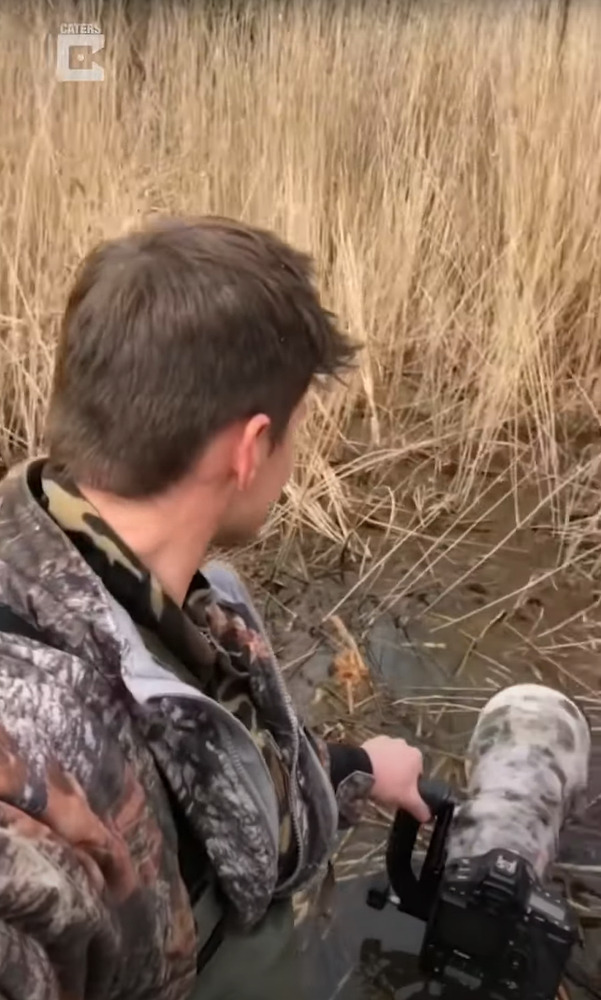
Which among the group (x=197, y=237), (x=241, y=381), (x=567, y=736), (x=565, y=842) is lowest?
(x=565, y=842)

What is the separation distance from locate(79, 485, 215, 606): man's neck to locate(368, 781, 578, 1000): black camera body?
49 cm

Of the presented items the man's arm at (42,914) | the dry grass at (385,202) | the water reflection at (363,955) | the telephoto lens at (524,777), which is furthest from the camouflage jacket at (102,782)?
the dry grass at (385,202)

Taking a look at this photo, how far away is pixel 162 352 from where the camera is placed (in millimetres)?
1078

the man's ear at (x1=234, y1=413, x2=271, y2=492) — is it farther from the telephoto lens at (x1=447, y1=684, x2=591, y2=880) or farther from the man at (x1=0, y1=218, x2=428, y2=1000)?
the telephoto lens at (x1=447, y1=684, x2=591, y2=880)

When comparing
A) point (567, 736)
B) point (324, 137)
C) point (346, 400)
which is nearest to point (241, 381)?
point (567, 736)

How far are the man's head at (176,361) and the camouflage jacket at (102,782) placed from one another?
7 centimetres

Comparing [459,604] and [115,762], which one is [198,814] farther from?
[459,604]

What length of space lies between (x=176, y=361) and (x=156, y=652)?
259mm

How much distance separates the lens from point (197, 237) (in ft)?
3.69

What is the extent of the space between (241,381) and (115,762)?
37cm

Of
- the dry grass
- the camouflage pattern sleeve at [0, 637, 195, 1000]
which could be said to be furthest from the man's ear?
the dry grass

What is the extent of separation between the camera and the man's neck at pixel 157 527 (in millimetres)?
1094

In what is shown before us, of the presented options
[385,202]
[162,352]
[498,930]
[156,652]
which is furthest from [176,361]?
[385,202]

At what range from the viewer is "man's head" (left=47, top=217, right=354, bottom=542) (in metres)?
1.08
